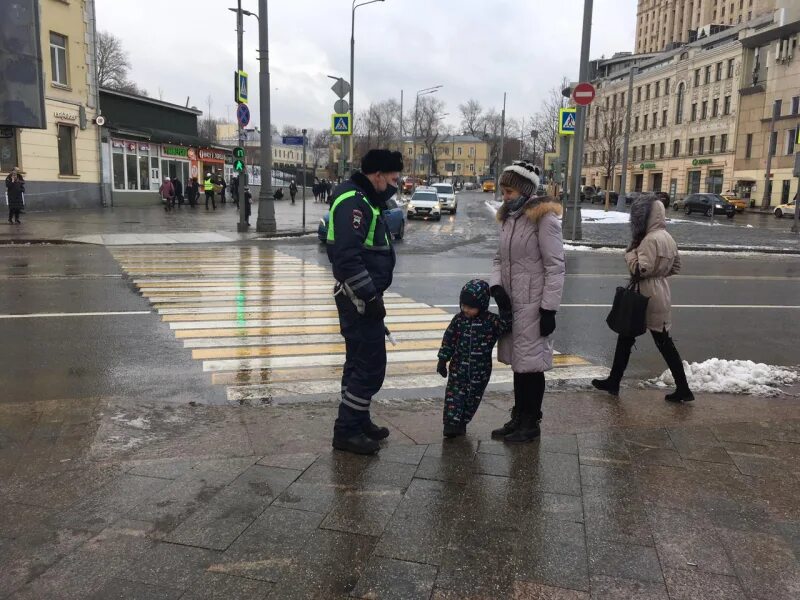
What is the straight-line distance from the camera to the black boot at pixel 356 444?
13.0 feet

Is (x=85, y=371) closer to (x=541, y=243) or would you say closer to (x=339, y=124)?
(x=541, y=243)

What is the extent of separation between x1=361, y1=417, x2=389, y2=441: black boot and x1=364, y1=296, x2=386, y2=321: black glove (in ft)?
2.49

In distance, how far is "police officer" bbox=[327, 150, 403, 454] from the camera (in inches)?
145

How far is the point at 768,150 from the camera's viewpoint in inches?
2226

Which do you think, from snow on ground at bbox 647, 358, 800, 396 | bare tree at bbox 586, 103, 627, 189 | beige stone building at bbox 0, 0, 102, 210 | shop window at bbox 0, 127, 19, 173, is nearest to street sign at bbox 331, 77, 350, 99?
beige stone building at bbox 0, 0, 102, 210

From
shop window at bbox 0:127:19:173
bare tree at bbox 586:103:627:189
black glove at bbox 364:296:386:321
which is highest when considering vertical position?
bare tree at bbox 586:103:627:189

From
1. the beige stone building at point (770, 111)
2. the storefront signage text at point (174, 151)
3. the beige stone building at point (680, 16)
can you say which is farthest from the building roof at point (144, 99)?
the beige stone building at point (680, 16)

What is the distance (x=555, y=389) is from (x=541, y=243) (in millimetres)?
1968

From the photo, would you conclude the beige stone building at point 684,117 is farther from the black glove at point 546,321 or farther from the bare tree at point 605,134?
the black glove at point 546,321

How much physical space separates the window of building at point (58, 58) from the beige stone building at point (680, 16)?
85.9 metres

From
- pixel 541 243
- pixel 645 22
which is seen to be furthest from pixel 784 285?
pixel 645 22

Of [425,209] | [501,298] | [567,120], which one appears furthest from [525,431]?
[425,209]

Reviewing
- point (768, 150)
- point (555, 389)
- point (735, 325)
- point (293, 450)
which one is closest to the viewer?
point (293, 450)

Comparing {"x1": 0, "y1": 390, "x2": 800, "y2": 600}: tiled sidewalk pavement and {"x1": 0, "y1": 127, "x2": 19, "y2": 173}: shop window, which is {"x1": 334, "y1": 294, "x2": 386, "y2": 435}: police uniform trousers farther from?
{"x1": 0, "y1": 127, "x2": 19, "y2": 173}: shop window
